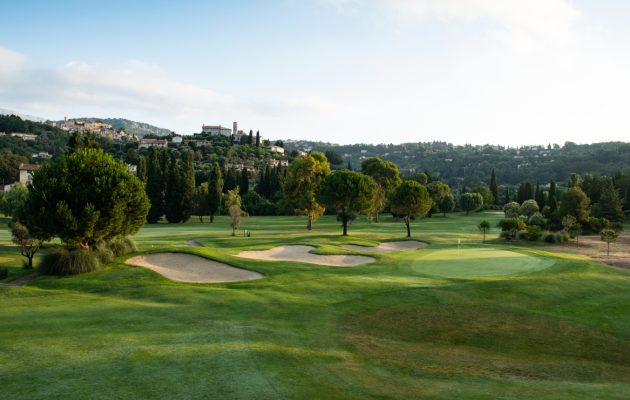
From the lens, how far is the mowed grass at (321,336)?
11.3 meters

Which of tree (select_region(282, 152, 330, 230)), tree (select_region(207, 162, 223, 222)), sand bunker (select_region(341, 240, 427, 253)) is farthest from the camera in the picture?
tree (select_region(207, 162, 223, 222))

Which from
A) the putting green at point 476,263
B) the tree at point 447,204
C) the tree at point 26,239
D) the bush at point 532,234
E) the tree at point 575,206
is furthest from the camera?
the tree at point 447,204

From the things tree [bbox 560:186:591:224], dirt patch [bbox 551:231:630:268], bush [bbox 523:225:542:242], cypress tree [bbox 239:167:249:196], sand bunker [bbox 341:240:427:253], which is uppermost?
cypress tree [bbox 239:167:249:196]

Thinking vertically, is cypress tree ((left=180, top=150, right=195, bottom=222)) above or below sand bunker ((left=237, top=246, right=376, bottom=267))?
above

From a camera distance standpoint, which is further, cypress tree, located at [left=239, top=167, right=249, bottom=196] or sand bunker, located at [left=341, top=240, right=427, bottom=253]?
cypress tree, located at [left=239, top=167, right=249, bottom=196]

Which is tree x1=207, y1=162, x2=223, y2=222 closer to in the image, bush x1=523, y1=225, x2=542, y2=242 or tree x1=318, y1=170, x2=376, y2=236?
tree x1=318, y1=170, x2=376, y2=236

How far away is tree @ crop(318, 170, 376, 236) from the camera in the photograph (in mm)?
56094

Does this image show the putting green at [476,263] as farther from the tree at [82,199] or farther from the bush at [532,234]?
the tree at [82,199]

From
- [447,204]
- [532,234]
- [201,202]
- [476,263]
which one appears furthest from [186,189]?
[476,263]

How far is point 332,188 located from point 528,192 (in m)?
71.7

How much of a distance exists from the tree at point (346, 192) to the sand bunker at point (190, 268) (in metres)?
27.1

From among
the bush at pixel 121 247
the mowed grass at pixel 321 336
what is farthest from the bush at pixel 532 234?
the bush at pixel 121 247

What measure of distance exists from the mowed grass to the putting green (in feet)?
2.05

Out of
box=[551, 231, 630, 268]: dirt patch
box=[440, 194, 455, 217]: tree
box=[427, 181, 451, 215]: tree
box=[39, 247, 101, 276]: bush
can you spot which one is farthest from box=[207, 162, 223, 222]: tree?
box=[39, 247, 101, 276]: bush
